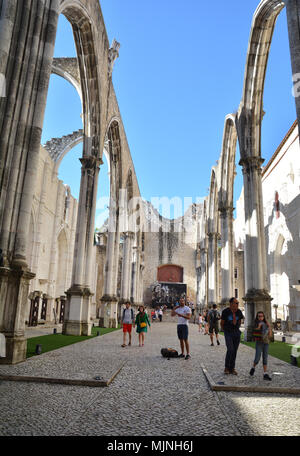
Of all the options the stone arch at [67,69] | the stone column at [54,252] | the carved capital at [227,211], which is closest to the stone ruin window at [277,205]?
the carved capital at [227,211]

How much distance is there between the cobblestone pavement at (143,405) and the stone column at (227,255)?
1113cm

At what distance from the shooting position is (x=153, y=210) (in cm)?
4391

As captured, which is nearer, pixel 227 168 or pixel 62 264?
pixel 227 168

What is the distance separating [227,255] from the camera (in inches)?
695

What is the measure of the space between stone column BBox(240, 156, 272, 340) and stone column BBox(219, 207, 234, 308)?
466 centimetres

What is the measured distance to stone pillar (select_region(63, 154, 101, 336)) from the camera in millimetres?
11711

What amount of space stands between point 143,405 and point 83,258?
9.43 m

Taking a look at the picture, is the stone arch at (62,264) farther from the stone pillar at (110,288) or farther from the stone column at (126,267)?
the stone pillar at (110,288)

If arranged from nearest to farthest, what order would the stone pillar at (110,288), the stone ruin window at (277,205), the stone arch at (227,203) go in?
the stone arch at (227,203), the stone pillar at (110,288), the stone ruin window at (277,205)

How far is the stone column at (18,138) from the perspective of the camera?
19.2 feet

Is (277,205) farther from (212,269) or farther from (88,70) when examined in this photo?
(88,70)

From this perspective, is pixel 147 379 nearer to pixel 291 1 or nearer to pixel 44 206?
pixel 291 1

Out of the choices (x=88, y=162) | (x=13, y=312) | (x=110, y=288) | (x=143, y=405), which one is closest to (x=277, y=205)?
(x=110, y=288)

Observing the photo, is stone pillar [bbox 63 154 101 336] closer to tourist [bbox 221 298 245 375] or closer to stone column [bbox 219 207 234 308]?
tourist [bbox 221 298 245 375]
